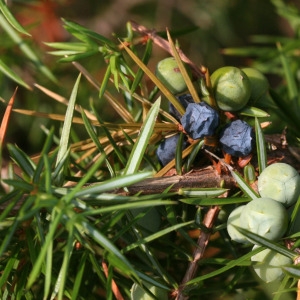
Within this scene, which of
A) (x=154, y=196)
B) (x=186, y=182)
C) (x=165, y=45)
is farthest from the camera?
(x=165, y=45)

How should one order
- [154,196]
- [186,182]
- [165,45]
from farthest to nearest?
[165,45], [186,182], [154,196]

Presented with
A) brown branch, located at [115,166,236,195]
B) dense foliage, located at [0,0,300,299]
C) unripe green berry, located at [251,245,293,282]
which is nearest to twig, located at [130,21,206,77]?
dense foliage, located at [0,0,300,299]

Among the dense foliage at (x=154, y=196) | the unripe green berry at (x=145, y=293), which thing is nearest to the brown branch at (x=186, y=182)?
the dense foliage at (x=154, y=196)

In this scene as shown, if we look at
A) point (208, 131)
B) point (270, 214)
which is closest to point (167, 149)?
point (208, 131)

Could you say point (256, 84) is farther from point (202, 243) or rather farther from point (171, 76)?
point (202, 243)

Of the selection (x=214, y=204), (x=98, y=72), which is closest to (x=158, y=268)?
(x=214, y=204)
